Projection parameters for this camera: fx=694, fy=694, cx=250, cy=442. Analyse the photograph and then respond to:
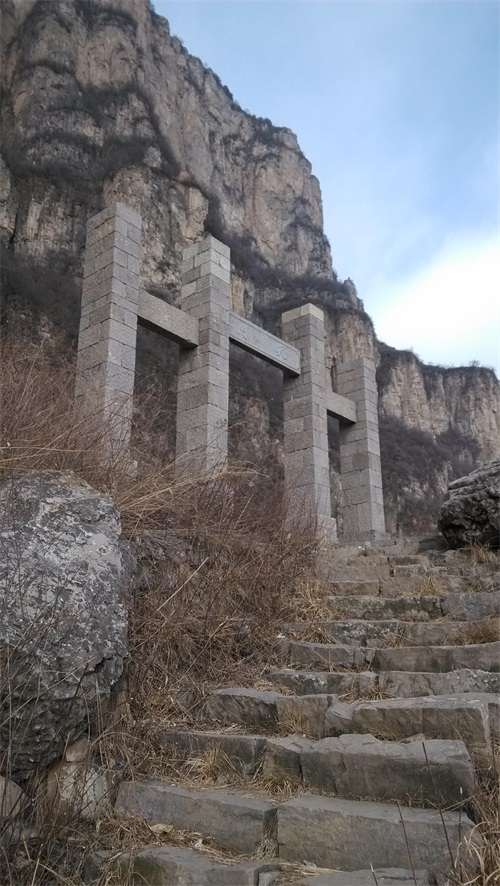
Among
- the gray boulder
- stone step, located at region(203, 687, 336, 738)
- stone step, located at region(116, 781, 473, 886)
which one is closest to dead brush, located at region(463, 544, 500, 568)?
stone step, located at region(203, 687, 336, 738)

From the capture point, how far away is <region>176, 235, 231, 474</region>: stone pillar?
11.0 meters

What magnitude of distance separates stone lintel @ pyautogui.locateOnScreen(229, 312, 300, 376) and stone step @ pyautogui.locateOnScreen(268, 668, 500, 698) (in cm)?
867

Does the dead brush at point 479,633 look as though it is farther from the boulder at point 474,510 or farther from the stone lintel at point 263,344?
the stone lintel at point 263,344

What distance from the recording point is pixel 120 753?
348 cm

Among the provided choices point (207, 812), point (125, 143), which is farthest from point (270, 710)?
point (125, 143)

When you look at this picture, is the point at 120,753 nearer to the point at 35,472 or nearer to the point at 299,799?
the point at 299,799

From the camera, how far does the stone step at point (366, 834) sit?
2.48 meters

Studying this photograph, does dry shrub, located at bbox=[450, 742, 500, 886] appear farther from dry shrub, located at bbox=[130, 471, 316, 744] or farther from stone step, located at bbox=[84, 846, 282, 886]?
dry shrub, located at bbox=[130, 471, 316, 744]

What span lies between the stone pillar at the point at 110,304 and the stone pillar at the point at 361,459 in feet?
19.9

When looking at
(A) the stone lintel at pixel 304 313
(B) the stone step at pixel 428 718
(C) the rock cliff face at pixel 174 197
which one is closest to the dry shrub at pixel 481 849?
(B) the stone step at pixel 428 718

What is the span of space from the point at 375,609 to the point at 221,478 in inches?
68.1

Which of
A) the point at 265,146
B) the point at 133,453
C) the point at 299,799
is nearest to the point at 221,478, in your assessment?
the point at 133,453

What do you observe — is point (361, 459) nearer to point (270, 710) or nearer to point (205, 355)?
point (205, 355)

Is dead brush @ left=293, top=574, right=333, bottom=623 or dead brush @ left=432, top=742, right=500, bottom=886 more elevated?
dead brush @ left=293, top=574, right=333, bottom=623
